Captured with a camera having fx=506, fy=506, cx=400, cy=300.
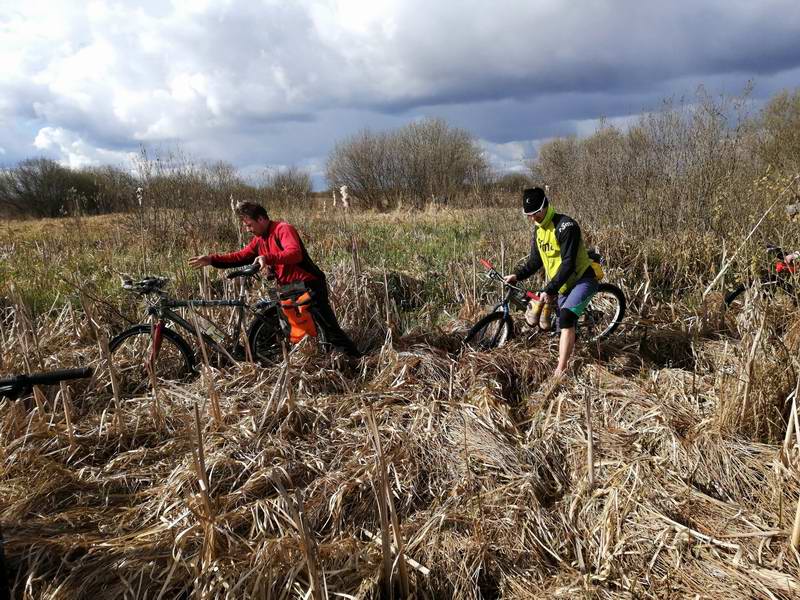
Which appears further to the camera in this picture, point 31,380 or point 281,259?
point 281,259

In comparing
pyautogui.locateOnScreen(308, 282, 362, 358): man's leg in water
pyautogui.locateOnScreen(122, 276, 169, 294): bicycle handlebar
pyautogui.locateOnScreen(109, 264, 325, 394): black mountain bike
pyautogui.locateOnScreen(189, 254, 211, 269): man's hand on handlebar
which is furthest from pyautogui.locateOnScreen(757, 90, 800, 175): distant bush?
pyautogui.locateOnScreen(122, 276, 169, 294): bicycle handlebar

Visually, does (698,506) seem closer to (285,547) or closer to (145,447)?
(285,547)

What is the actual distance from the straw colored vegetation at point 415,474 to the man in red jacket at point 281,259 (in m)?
0.33

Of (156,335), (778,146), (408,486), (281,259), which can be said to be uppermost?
(778,146)

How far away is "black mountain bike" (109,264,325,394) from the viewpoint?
4094 mm

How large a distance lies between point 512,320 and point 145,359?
3.36 m

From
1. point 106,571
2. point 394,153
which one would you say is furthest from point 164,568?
point 394,153

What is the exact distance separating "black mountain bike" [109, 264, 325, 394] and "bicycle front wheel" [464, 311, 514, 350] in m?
1.46

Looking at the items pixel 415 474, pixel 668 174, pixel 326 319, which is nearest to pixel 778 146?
pixel 668 174

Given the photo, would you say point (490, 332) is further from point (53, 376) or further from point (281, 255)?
point (53, 376)

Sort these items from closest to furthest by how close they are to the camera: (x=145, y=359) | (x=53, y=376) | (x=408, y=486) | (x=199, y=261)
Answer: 1. (x=53, y=376)
2. (x=408, y=486)
3. (x=199, y=261)
4. (x=145, y=359)

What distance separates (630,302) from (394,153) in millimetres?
14764

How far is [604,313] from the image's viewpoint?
5617mm

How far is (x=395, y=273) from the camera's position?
21.3 feet
